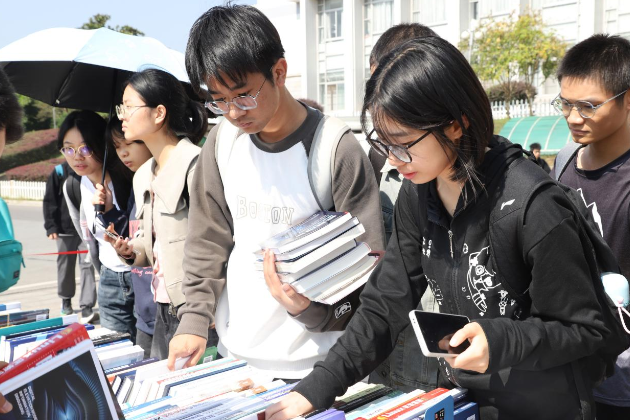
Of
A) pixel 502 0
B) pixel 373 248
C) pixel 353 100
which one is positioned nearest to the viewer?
pixel 373 248

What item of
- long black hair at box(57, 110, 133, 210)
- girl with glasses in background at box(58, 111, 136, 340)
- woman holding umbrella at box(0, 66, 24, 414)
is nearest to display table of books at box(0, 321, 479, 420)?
woman holding umbrella at box(0, 66, 24, 414)

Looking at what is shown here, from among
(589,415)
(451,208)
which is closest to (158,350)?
(451,208)

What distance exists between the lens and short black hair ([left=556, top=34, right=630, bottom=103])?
2.39 meters

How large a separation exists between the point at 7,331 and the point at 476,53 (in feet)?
87.0

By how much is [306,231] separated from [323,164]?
0.85ft

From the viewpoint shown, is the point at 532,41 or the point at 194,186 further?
the point at 532,41

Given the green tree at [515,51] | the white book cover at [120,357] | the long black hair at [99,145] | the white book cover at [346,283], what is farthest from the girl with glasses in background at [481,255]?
the green tree at [515,51]

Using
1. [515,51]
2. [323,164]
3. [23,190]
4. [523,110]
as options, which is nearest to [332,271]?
[323,164]

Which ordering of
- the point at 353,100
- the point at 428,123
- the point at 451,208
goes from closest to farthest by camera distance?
1. the point at 428,123
2. the point at 451,208
3. the point at 353,100

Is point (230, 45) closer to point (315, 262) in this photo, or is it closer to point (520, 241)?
point (315, 262)

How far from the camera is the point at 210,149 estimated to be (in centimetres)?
227

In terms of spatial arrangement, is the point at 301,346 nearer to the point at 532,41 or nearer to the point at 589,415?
the point at 589,415

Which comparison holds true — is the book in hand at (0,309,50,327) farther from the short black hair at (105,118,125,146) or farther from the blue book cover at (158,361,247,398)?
the short black hair at (105,118,125,146)

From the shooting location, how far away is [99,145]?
411 centimetres
